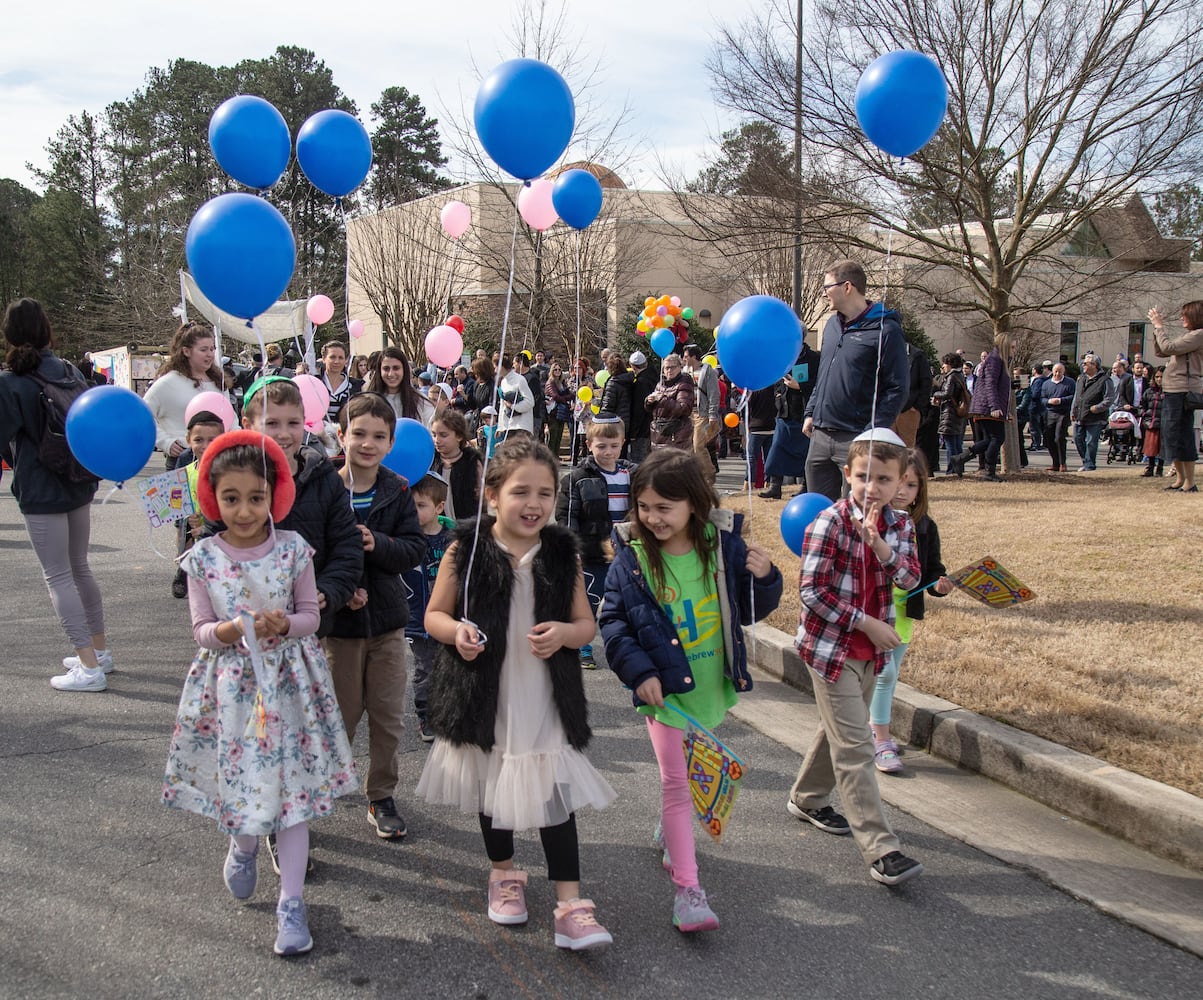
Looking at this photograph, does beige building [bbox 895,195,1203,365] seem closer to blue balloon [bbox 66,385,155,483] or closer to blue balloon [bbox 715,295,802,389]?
blue balloon [bbox 715,295,802,389]

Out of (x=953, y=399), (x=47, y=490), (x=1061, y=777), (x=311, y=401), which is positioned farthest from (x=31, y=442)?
(x=953, y=399)

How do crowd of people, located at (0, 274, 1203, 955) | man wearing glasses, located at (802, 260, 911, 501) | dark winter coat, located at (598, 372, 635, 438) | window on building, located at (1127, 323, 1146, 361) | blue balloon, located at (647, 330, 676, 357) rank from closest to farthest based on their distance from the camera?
crowd of people, located at (0, 274, 1203, 955)
man wearing glasses, located at (802, 260, 911, 501)
dark winter coat, located at (598, 372, 635, 438)
blue balloon, located at (647, 330, 676, 357)
window on building, located at (1127, 323, 1146, 361)

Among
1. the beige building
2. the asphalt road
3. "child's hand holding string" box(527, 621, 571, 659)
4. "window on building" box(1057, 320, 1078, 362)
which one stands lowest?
the asphalt road

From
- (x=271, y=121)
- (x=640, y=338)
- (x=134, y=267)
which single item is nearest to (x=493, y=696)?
(x=271, y=121)

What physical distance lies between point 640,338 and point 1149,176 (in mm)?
15814

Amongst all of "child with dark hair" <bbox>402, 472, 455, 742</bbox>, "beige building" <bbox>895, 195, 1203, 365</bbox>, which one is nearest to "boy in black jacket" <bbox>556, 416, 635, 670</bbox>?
"child with dark hair" <bbox>402, 472, 455, 742</bbox>

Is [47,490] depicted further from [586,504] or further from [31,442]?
[586,504]

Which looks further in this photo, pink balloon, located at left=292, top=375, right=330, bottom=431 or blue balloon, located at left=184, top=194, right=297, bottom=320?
pink balloon, located at left=292, top=375, right=330, bottom=431

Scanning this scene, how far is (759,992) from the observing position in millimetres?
2721

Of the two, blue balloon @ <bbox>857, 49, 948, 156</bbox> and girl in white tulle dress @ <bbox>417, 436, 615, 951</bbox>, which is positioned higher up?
blue balloon @ <bbox>857, 49, 948, 156</bbox>

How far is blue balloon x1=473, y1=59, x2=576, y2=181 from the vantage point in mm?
3795

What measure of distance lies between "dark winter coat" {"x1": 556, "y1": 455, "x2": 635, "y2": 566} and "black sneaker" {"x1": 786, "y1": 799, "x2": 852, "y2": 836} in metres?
2.11

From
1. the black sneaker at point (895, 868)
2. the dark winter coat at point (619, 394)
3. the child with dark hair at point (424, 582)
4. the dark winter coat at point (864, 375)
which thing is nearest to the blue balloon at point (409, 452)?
the child with dark hair at point (424, 582)

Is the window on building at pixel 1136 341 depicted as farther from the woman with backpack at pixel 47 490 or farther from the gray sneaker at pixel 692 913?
the gray sneaker at pixel 692 913
